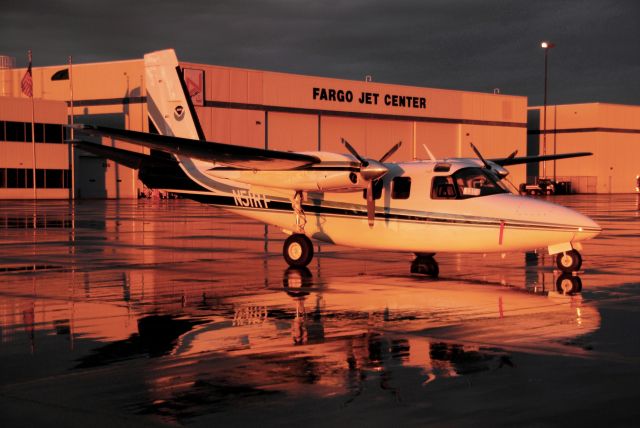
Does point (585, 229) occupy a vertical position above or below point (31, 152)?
below

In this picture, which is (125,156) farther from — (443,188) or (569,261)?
(569,261)

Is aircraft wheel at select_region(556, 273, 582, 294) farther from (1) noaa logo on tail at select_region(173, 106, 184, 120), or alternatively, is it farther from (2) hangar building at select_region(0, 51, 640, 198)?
(2) hangar building at select_region(0, 51, 640, 198)

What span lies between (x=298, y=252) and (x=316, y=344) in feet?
35.1

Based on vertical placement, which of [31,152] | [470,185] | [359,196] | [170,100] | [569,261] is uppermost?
[31,152]

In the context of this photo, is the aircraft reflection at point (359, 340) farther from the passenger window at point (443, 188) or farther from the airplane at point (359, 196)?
the passenger window at point (443, 188)

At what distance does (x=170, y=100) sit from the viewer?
82.0 feet

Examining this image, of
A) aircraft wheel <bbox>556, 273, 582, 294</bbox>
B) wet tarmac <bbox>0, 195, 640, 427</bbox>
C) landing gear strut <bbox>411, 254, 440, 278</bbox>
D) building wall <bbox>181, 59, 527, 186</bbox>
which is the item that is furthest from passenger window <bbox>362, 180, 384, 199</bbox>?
building wall <bbox>181, 59, 527, 186</bbox>

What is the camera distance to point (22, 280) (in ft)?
60.4

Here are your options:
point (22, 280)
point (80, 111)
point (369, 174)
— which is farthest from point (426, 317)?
point (80, 111)

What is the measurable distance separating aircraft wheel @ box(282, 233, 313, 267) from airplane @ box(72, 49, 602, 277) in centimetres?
3

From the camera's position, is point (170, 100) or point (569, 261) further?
point (170, 100)

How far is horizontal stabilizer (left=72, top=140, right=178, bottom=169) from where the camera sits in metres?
23.2

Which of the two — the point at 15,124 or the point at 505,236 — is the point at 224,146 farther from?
the point at 15,124

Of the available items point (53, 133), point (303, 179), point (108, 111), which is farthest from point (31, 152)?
point (303, 179)
